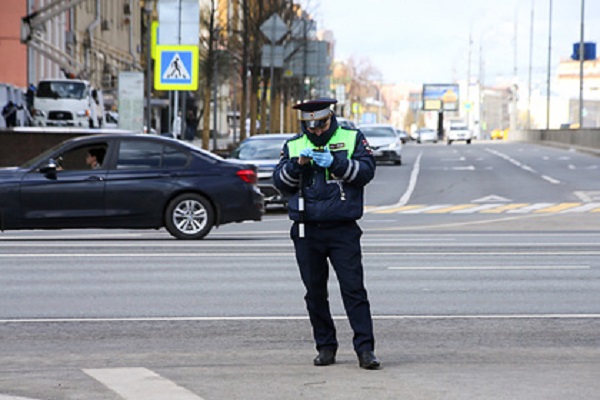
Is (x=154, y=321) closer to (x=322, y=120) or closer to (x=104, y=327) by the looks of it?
(x=104, y=327)

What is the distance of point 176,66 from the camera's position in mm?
33781

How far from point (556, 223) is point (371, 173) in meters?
18.2

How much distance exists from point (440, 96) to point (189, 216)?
15897cm

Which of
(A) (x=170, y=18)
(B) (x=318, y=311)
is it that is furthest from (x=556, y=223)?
(B) (x=318, y=311)

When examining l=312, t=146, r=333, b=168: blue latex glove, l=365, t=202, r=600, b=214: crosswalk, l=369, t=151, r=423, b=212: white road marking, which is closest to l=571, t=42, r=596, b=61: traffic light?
l=369, t=151, r=423, b=212: white road marking

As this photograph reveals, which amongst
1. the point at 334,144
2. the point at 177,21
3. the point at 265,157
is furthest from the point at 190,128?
the point at 334,144

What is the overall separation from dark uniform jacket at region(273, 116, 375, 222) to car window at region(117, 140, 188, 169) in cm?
1240

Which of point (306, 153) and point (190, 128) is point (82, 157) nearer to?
point (306, 153)

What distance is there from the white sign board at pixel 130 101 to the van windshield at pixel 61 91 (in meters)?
18.1

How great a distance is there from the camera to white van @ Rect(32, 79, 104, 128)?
54.5 m

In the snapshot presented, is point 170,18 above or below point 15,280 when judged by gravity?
above

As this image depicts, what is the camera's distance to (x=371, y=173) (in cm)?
947

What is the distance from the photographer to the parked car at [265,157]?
100 ft

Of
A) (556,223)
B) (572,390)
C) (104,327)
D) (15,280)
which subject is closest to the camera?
(572,390)
